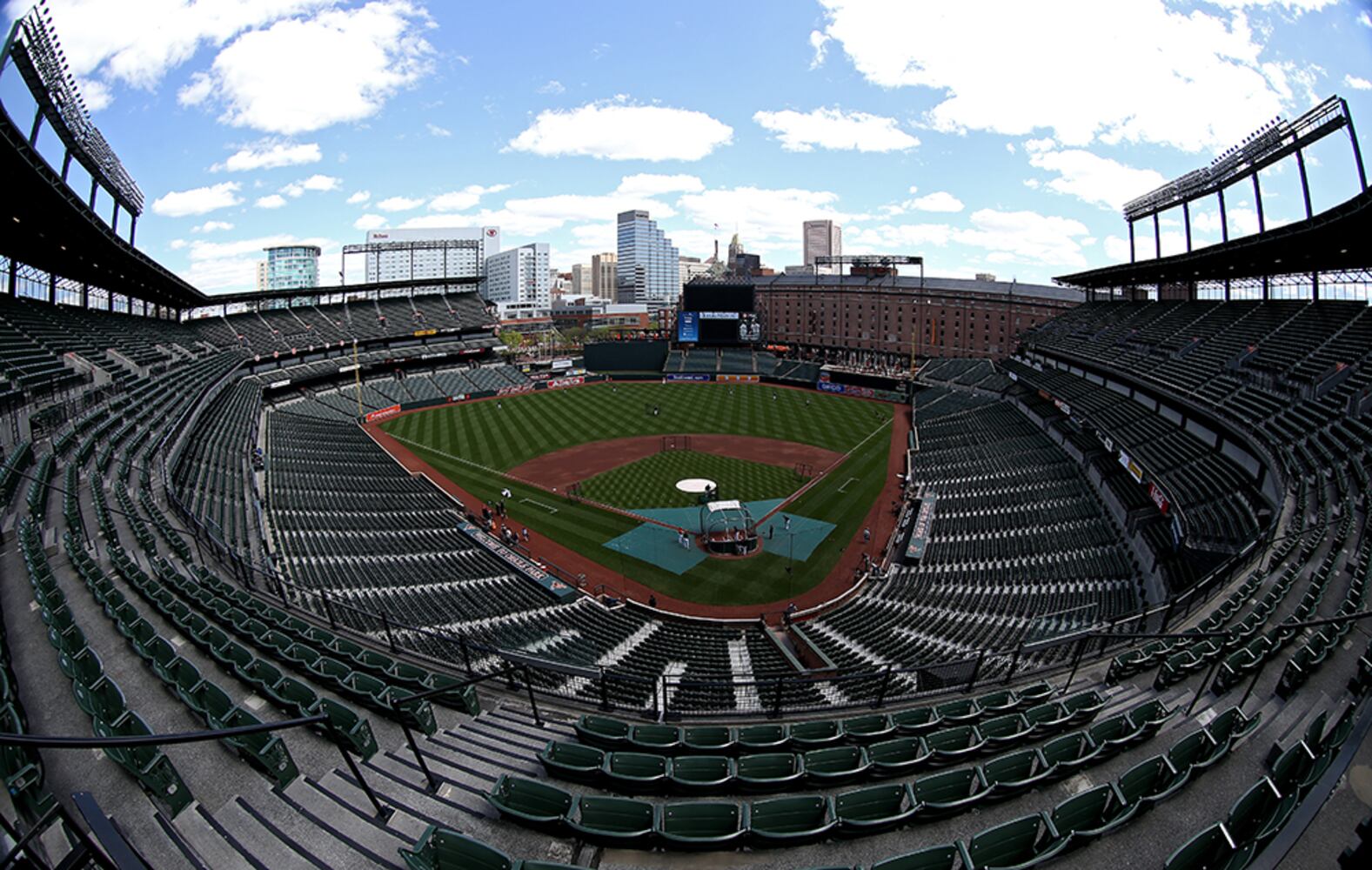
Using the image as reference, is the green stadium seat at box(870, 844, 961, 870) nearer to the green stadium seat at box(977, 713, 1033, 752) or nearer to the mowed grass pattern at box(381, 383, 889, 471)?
the green stadium seat at box(977, 713, 1033, 752)

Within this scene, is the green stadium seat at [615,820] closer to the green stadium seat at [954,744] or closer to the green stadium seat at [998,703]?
the green stadium seat at [954,744]

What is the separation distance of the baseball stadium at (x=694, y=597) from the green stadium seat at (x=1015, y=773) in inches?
3.7

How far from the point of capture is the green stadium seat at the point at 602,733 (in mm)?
9734

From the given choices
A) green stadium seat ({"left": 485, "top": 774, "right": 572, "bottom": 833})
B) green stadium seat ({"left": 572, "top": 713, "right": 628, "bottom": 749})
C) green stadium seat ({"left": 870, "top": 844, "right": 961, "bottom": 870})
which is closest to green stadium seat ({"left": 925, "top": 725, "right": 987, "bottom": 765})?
green stadium seat ({"left": 870, "top": 844, "right": 961, "bottom": 870})

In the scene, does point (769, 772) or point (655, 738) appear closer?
point (769, 772)

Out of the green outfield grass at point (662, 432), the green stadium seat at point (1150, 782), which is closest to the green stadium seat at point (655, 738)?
the green stadium seat at point (1150, 782)

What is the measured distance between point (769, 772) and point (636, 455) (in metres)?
43.8

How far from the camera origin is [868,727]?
10.6 metres

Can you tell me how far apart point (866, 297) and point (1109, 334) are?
54.9 meters

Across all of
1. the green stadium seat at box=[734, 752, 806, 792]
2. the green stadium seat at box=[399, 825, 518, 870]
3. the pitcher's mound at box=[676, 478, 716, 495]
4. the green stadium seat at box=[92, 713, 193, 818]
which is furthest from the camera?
the pitcher's mound at box=[676, 478, 716, 495]

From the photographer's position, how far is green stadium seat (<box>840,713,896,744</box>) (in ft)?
33.3

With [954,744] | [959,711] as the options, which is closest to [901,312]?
[959,711]

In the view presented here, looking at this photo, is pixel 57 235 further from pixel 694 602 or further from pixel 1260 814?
pixel 1260 814

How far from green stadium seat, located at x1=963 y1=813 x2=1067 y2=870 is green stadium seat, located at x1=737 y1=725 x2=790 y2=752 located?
3.50 m
